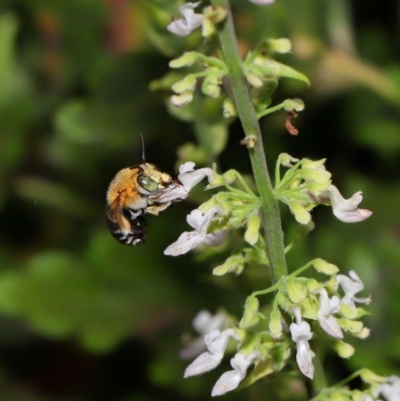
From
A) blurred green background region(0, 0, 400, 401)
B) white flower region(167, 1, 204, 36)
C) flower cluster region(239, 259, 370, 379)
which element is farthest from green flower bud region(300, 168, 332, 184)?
blurred green background region(0, 0, 400, 401)

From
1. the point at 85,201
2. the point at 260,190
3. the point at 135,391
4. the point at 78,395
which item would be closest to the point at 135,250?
the point at 85,201

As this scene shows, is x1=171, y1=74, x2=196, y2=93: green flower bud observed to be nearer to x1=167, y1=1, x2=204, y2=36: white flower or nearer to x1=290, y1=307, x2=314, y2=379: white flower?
x1=167, y1=1, x2=204, y2=36: white flower

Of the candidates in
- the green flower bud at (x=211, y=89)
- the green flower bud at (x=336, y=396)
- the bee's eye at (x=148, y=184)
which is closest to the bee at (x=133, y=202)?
the bee's eye at (x=148, y=184)

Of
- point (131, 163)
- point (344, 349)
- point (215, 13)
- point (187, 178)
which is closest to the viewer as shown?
point (215, 13)

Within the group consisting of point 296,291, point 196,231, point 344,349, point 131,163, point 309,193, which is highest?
point 131,163

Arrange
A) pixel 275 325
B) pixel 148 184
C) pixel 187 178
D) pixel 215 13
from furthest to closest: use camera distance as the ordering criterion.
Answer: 1. pixel 148 184
2. pixel 187 178
3. pixel 275 325
4. pixel 215 13

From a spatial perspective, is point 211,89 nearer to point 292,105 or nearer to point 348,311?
point 292,105

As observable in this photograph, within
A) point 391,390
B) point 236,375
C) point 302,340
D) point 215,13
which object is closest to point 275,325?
point 302,340
